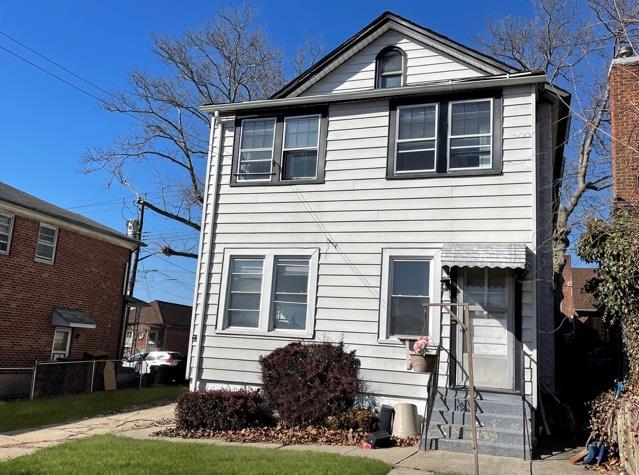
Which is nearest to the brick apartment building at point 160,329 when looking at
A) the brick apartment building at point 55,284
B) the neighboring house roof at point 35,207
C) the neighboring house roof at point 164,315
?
the neighboring house roof at point 164,315

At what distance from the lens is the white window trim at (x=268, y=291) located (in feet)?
35.2

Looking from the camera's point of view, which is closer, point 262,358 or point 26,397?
point 262,358

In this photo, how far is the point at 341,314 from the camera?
10.5m

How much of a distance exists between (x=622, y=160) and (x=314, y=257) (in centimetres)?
637

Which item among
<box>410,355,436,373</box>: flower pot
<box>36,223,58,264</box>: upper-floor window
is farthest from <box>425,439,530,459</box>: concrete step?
<box>36,223,58,264</box>: upper-floor window

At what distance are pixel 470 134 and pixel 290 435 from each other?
640 cm

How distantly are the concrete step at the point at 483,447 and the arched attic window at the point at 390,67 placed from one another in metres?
7.18

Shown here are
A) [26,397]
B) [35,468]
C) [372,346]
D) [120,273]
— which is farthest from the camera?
[120,273]

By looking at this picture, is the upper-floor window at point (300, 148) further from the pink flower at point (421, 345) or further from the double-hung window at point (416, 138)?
the pink flower at point (421, 345)

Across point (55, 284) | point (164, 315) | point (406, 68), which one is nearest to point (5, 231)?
point (55, 284)

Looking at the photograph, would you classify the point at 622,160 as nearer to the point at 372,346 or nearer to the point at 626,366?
the point at 626,366

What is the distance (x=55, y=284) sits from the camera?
56.6 ft

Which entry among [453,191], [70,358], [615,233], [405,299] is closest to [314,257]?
[405,299]

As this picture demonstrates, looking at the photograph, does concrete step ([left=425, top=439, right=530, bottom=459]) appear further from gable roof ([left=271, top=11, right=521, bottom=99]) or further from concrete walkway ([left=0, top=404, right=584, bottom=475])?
gable roof ([left=271, top=11, right=521, bottom=99])
